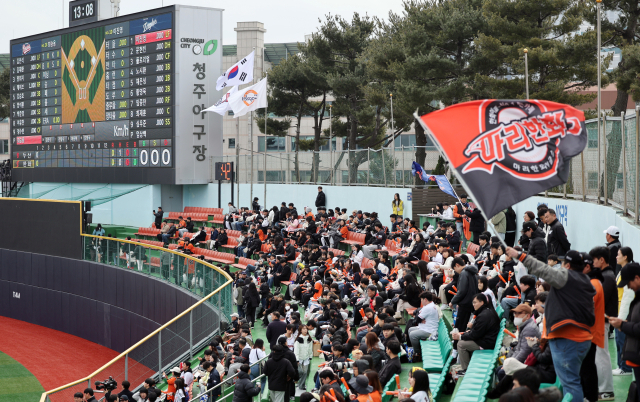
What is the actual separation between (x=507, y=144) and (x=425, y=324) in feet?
14.8

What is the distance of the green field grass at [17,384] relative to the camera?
19766 millimetres

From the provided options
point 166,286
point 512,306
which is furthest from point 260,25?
point 512,306

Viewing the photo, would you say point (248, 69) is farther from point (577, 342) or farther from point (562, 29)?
point (577, 342)

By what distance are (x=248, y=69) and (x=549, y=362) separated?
2060cm

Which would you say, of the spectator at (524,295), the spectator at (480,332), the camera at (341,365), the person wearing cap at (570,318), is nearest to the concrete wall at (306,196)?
the spectator at (524,295)

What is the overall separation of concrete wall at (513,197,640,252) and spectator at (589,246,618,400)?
2.02 metres

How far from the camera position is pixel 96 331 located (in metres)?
26.0

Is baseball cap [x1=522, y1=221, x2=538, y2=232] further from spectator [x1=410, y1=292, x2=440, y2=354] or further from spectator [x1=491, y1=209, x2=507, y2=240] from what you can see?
spectator [x1=491, y1=209, x2=507, y2=240]

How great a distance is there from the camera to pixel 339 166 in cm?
2622

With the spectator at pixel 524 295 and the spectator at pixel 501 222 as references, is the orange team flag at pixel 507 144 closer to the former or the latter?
the spectator at pixel 524 295

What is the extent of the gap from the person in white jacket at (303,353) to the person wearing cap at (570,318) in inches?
203

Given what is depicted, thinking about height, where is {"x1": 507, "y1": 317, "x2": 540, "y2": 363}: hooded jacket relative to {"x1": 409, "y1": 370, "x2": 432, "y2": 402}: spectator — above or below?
above

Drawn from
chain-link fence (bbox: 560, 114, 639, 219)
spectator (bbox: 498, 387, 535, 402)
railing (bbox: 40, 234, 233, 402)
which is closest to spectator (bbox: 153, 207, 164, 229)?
railing (bbox: 40, 234, 233, 402)

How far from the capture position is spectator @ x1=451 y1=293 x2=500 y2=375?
26.9ft
